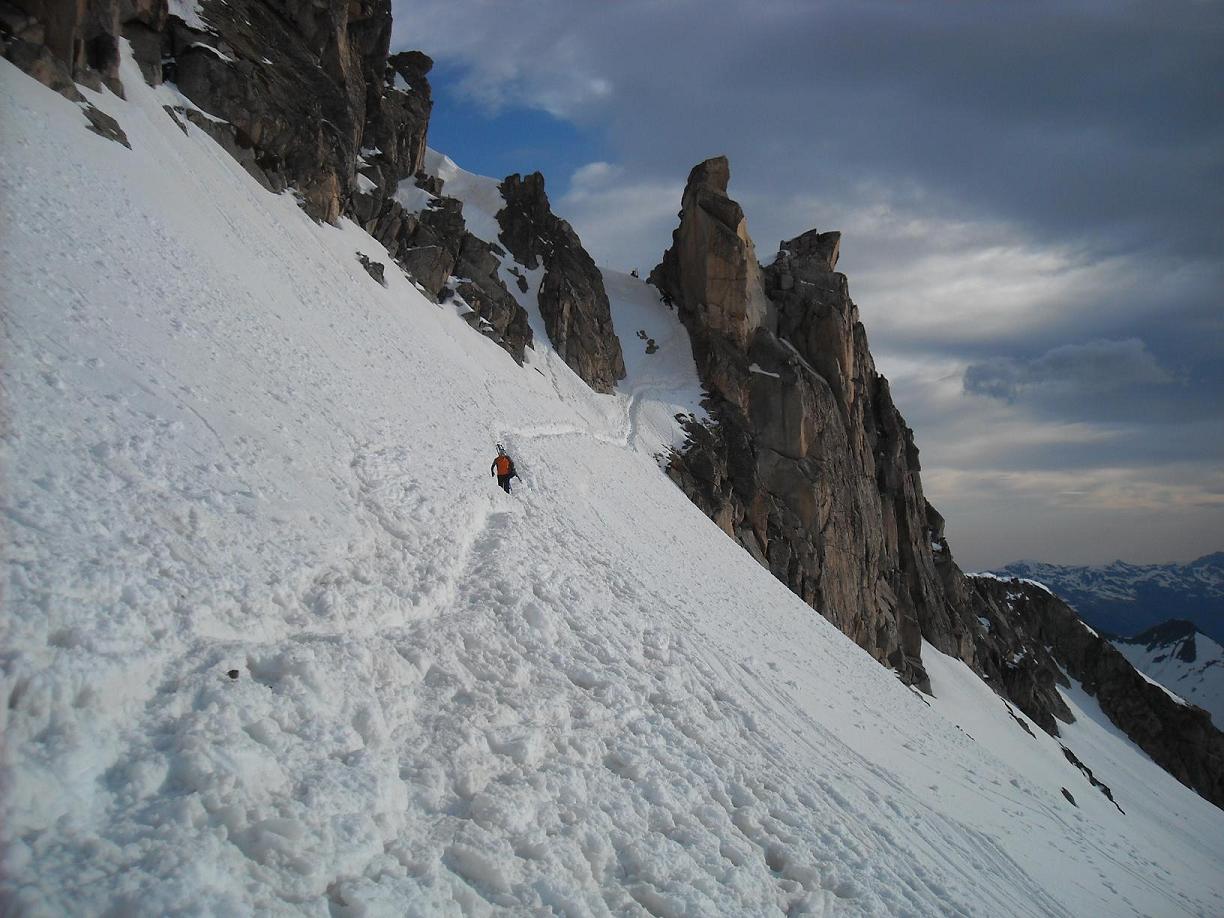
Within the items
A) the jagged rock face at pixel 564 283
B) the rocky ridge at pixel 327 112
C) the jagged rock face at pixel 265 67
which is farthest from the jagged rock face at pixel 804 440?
the jagged rock face at pixel 265 67

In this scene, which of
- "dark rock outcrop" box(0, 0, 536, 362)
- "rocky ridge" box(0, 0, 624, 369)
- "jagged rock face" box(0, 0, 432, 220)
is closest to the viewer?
"jagged rock face" box(0, 0, 432, 220)

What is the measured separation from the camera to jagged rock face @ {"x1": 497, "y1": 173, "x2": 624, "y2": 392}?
46281mm

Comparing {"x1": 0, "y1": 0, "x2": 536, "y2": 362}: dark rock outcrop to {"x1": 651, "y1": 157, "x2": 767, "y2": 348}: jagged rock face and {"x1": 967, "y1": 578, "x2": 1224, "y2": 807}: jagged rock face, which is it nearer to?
{"x1": 651, "y1": 157, "x2": 767, "y2": 348}: jagged rock face

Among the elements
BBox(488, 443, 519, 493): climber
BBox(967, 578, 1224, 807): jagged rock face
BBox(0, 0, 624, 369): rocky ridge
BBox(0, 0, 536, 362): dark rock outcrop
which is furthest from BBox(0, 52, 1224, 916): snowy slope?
BBox(967, 578, 1224, 807): jagged rock face

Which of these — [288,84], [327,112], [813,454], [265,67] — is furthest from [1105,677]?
[265,67]

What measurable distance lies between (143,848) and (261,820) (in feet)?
2.75

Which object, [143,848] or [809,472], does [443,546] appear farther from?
[809,472]

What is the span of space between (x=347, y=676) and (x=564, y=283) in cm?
4357

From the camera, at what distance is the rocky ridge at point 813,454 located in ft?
144

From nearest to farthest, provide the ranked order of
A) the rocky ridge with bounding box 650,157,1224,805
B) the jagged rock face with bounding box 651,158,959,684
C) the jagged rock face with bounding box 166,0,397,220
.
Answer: the jagged rock face with bounding box 166,0,397,220, the jagged rock face with bounding box 651,158,959,684, the rocky ridge with bounding box 650,157,1224,805

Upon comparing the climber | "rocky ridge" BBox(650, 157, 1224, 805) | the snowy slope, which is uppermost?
"rocky ridge" BBox(650, 157, 1224, 805)

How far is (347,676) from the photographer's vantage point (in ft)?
24.0

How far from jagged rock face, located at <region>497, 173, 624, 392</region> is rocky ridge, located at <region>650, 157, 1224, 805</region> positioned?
7535 millimetres

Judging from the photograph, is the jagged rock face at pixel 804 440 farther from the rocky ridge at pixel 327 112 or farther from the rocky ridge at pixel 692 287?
the rocky ridge at pixel 327 112
